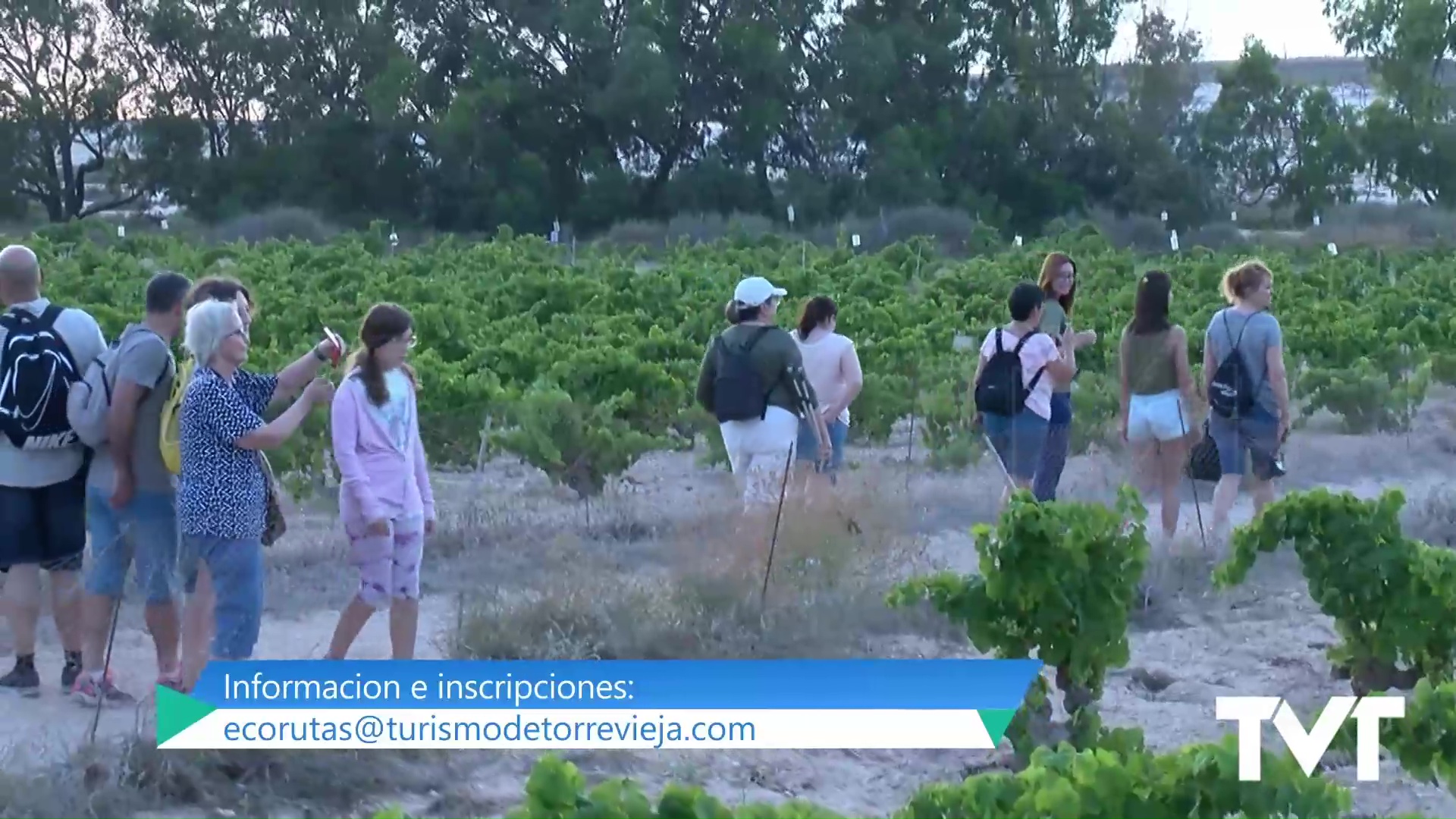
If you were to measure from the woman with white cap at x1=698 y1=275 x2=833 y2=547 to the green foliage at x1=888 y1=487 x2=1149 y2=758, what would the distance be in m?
2.21

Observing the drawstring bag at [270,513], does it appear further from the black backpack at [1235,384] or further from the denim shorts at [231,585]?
the black backpack at [1235,384]

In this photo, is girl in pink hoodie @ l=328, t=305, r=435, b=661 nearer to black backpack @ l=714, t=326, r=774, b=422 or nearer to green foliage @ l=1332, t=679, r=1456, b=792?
black backpack @ l=714, t=326, r=774, b=422

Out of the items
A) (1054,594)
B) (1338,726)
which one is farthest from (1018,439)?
(1338,726)

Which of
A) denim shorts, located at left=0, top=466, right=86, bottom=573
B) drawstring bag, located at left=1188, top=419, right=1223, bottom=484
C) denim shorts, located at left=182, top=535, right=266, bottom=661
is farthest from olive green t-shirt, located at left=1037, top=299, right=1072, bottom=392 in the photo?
denim shorts, located at left=0, top=466, right=86, bottom=573

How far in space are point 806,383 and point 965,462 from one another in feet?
13.8

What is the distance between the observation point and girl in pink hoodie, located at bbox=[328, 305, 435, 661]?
6.41 metres

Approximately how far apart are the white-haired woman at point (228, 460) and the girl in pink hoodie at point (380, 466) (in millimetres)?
183

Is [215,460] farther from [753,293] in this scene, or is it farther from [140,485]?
[753,293]

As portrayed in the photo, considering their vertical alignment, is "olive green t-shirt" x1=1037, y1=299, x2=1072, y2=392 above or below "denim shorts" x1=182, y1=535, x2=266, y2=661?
above

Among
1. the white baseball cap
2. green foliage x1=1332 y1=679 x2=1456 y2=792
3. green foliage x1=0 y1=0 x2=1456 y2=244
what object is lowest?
green foliage x1=1332 y1=679 x2=1456 y2=792

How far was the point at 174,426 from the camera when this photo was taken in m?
6.30

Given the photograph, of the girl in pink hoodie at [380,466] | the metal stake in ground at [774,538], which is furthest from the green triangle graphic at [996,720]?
the girl in pink hoodie at [380,466]

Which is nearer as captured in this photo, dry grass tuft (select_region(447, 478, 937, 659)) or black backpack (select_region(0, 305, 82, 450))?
black backpack (select_region(0, 305, 82, 450))

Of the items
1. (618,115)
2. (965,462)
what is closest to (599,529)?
(965,462)
